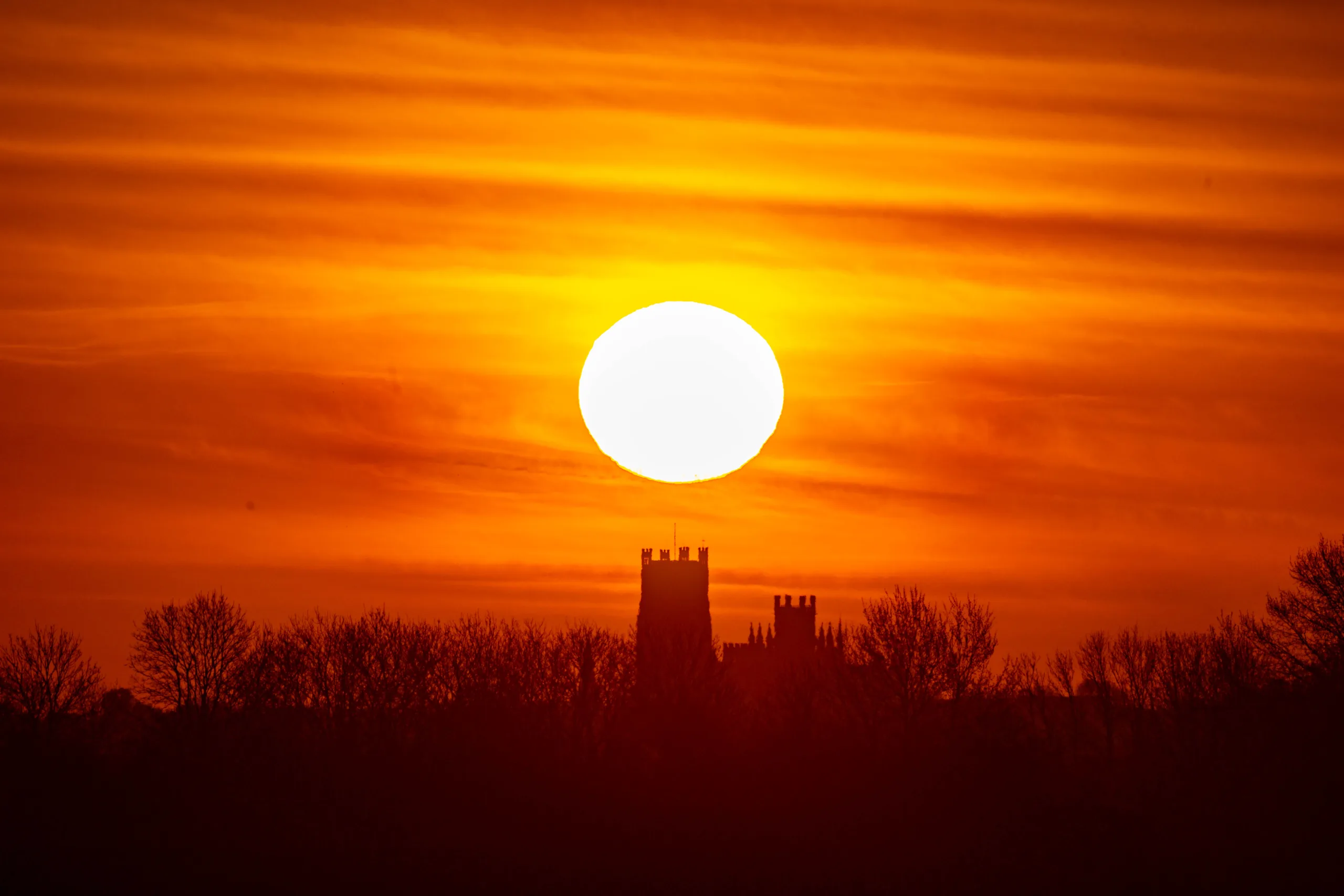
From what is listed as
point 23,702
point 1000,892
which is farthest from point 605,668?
point 1000,892

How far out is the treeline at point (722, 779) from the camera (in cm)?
6662

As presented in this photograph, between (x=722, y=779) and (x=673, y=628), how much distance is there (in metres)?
57.0

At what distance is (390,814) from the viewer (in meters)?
73.5

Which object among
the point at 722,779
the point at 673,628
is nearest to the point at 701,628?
the point at 673,628

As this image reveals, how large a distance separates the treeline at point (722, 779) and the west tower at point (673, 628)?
6.91ft

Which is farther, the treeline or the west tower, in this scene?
the west tower

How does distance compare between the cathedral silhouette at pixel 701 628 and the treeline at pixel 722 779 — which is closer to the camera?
the treeline at pixel 722 779

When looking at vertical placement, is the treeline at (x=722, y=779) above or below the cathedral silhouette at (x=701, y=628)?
below

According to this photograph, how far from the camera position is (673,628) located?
135 metres

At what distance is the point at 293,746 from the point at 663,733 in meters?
17.0

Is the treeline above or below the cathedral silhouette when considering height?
below

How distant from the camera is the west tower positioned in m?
99.6

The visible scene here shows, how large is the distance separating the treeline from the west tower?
82.9 inches

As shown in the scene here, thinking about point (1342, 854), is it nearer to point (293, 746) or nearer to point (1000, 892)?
point (1000, 892)
